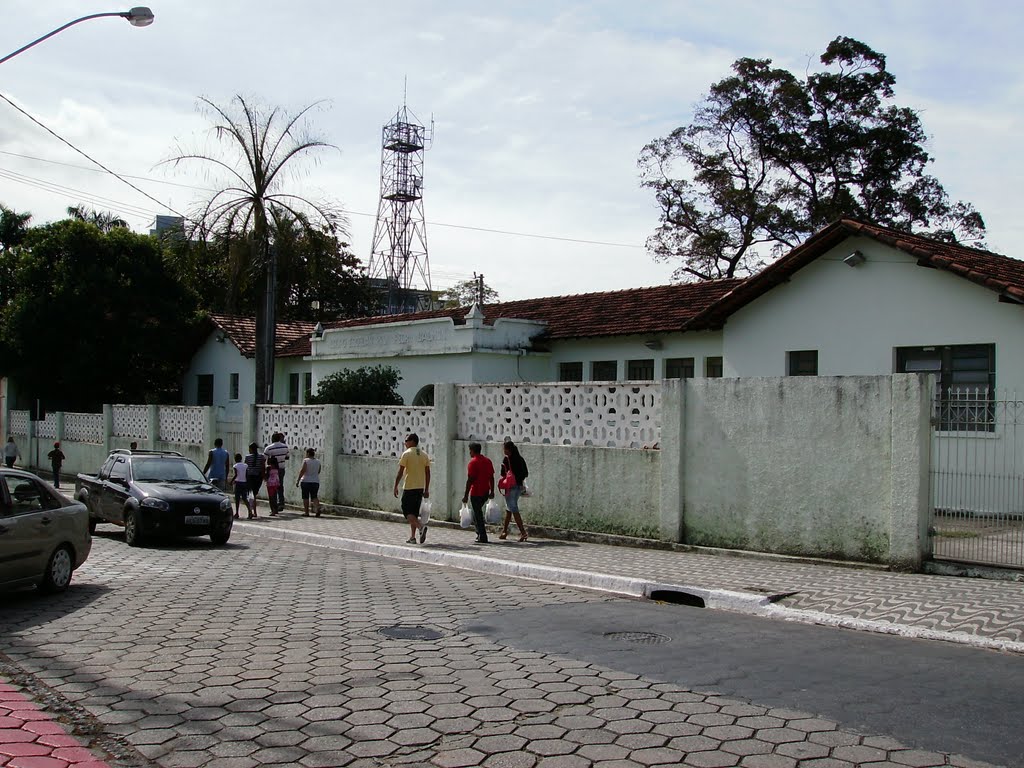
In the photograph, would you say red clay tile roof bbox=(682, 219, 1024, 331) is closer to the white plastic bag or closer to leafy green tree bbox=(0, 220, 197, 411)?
the white plastic bag

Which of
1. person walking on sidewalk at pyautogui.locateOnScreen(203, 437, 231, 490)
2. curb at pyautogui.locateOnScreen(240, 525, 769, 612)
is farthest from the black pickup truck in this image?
person walking on sidewalk at pyautogui.locateOnScreen(203, 437, 231, 490)

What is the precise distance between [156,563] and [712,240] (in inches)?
1035

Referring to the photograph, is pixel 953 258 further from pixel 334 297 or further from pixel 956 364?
pixel 334 297

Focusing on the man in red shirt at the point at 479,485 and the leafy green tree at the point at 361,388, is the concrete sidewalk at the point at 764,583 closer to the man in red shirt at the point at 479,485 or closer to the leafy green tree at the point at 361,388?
the man in red shirt at the point at 479,485

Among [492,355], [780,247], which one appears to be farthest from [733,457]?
[780,247]

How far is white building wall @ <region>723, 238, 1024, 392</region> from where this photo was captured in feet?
51.7

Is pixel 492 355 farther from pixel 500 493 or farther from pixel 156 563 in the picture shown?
pixel 156 563

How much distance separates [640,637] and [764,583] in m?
2.95

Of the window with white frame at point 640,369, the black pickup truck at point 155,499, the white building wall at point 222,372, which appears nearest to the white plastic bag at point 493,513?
the black pickup truck at point 155,499

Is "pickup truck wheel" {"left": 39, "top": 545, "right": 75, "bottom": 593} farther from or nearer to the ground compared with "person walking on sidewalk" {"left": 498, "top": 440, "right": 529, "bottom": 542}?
nearer to the ground

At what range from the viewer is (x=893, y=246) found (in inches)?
660

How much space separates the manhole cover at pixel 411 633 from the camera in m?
8.00

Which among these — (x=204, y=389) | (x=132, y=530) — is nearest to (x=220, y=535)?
(x=132, y=530)

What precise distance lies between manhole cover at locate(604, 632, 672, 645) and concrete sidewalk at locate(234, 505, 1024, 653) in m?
1.73
